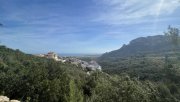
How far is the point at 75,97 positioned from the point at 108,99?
4.08 m

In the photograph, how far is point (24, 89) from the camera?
41219 millimetres

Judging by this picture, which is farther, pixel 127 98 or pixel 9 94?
pixel 9 94

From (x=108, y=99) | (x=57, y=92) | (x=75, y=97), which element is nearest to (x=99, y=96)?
(x=108, y=99)

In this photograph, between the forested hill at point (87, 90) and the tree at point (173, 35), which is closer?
the forested hill at point (87, 90)

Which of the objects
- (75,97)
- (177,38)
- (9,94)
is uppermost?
(177,38)

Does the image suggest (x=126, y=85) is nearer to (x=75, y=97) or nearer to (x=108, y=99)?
(x=108, y=99)

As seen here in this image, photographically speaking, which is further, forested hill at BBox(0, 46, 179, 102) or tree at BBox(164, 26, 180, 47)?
tree at BBox(164, 26, 180, 47)

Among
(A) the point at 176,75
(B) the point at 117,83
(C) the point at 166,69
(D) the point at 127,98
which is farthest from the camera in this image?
(C) the point at 166,69

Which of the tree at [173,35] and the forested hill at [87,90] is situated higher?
the tree at [173,35]

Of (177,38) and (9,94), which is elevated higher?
(177,38)

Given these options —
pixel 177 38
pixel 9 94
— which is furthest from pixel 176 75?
pixel 9 94

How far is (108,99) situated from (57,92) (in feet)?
39.1

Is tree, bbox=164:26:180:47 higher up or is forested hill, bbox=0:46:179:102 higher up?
tree, bbox=164:26:180:47

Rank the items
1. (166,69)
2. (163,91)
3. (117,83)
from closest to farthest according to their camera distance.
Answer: (117,83) < (163,91) < (166,69)
